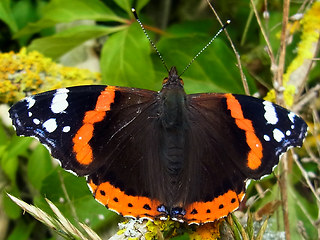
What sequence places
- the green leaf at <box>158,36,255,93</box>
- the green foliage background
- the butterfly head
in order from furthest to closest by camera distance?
the green leaf at <box>158,36,255,93</box>, the green foliage background, the butterfly head

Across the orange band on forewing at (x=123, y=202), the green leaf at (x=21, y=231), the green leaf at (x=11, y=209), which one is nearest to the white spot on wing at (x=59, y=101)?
the orange band on forewing at (x=123, y=202)

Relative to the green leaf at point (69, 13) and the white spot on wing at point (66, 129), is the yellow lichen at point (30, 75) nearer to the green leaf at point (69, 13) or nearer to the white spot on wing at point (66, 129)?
the green leaf at point (69, 13)

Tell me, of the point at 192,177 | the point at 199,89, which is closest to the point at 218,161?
the point at 192,177

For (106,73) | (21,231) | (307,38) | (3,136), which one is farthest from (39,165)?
(307,38)

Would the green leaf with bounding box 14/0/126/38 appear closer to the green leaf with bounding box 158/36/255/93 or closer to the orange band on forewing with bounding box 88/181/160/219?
the green leaf with bounding box 158/36/255/93

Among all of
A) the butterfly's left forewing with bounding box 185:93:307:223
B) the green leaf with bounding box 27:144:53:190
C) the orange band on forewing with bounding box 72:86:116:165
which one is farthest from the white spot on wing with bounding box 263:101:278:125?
the green leaf with bounding box 27:144:53:190

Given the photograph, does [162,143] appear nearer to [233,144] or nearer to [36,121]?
[233,144]
